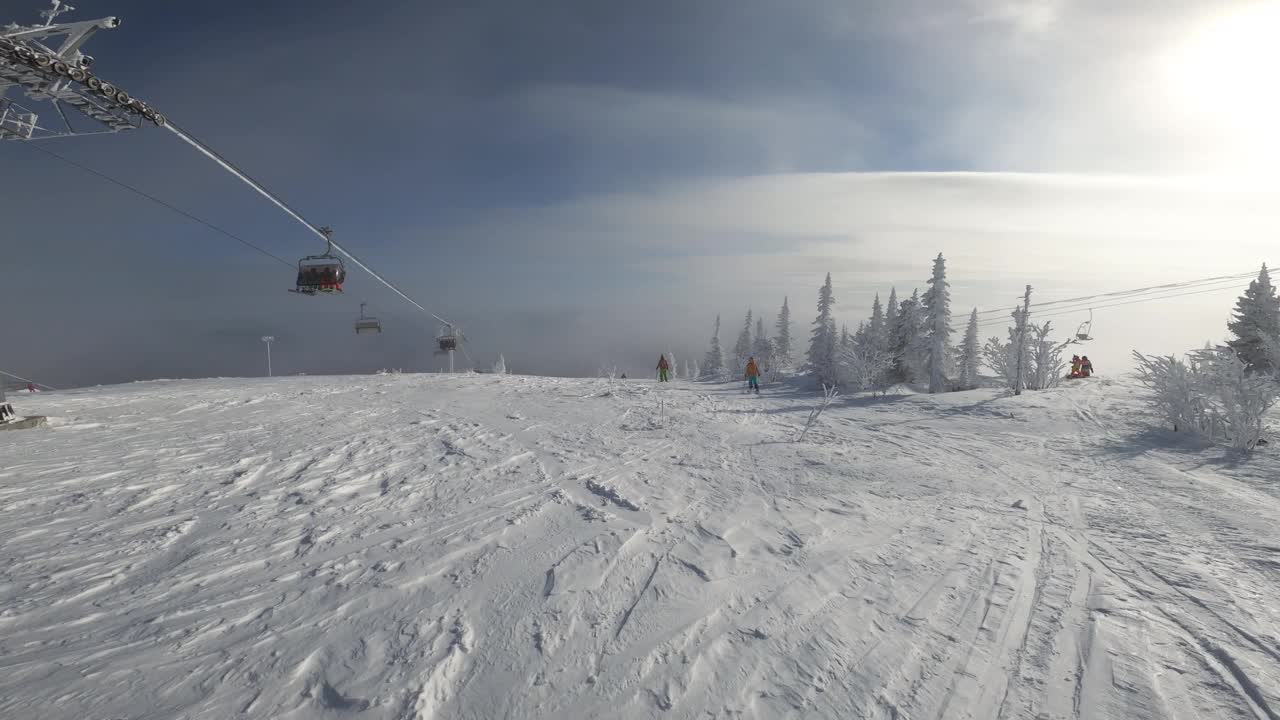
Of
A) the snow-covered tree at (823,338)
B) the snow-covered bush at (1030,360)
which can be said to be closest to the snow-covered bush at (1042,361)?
the snow-covered bush at (1030,360)

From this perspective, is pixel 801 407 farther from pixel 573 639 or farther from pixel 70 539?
pixel 70 539

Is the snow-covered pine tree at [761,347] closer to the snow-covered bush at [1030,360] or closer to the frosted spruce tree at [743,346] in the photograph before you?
the frosted spruce tree at [743,346]

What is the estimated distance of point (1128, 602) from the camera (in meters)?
4.22

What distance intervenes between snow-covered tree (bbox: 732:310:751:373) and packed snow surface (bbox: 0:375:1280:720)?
4931cm

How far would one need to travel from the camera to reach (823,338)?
3909 centimetres

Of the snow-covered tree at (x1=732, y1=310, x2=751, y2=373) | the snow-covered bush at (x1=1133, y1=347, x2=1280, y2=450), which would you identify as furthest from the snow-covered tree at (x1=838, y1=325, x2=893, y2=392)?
the snow-covered tree at (x1=732, y1=310, x2=751, y2=373)

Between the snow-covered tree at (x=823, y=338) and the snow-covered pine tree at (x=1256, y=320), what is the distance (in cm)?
1953

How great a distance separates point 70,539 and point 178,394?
15.3 metres

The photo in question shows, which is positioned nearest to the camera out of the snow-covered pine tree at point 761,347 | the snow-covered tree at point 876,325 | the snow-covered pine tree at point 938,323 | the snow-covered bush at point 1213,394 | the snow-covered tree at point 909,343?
the snow-covered bush at point 1213,394

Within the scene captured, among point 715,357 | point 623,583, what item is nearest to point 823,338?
point 715,357

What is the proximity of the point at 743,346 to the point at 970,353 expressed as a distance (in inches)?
955

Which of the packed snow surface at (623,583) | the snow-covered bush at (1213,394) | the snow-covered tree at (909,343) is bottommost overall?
the packed snow surface at (623,583)

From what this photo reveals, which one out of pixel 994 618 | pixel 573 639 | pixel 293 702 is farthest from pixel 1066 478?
pixel 293 702

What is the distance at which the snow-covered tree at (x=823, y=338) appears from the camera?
113ft
